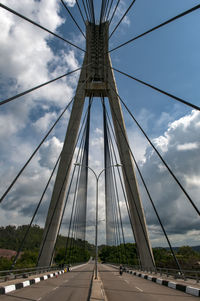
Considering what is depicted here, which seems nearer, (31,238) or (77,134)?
(77,134)

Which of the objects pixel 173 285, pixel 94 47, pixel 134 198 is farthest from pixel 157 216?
pixel 94 47

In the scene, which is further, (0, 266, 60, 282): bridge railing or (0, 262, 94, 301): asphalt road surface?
(0, 266, 60, 282): bridge railing

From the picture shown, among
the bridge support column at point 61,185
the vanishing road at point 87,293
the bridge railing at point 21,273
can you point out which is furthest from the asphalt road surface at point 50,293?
the bridge support column at point 61,185

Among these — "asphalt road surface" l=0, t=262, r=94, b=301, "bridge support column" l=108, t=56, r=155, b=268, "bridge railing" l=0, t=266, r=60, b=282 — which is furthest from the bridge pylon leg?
"asphalt road surface" l=0, t=262, r=94, b=301

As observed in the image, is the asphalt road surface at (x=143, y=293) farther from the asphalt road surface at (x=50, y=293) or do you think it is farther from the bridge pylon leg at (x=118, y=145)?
the bridge pylon leg at (x=118, y=145)

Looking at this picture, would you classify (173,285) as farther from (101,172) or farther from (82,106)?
(82,106)

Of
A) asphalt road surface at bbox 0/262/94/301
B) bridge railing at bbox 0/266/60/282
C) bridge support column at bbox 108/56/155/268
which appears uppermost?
bridge support column at bbox 108/56/155/268

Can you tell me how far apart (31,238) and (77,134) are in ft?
519

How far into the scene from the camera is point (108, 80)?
91.9ft

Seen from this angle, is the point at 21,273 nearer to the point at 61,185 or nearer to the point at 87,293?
the point at 87,293

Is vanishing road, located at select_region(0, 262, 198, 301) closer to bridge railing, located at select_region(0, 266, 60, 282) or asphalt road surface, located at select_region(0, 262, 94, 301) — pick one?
asphalt road surface, located at select_region(0, 262, 94, 301)

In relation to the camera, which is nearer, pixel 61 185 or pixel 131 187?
pixel 61 185

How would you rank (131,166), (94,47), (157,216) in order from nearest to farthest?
1. (157,216)
2. (131,166)
3. (94,47)

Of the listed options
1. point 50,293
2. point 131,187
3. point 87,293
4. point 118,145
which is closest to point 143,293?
point 87,293
